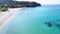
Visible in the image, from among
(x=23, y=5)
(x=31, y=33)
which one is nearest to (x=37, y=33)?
(x=31, y=33)

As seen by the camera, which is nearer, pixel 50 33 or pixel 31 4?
pixel 50 33

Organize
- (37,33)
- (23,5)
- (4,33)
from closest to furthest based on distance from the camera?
(4,33), (37,33), (23,5)

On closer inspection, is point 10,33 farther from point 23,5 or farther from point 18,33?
point 23,5

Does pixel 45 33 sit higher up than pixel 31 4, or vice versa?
pixel 45 33

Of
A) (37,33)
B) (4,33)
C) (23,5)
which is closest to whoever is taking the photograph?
(4,33)

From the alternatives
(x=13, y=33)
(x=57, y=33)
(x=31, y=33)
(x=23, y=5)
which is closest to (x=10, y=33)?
(x=13, y=33)

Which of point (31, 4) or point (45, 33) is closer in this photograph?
point (45, 33)

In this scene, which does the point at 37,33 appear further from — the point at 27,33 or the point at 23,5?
the point at 23,5

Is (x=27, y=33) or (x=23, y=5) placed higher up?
(x=27, y=33)

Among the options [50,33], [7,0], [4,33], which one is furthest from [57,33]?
[7,0]
